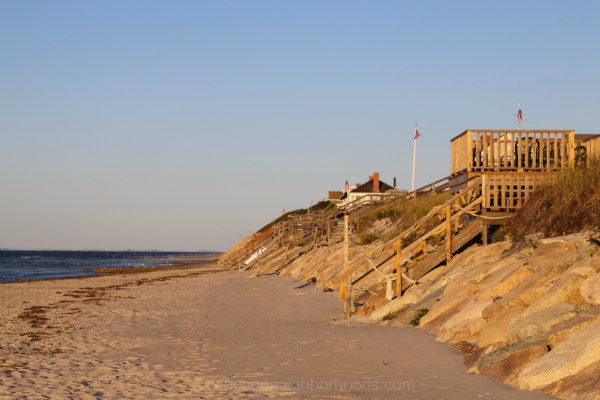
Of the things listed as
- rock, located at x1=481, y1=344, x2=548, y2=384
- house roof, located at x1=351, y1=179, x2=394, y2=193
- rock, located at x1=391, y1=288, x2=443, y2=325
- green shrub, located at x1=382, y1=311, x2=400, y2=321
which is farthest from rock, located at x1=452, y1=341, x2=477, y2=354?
house roof, located at x1=351, y1=179, x2=394, y2=193

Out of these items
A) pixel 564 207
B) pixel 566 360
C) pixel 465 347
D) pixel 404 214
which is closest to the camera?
pixel 566 360

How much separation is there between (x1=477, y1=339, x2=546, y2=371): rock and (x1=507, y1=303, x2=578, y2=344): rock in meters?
0.18

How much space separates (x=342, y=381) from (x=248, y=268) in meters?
Result: 36.3

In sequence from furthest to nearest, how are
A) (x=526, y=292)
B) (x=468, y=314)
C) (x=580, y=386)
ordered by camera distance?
(x=468, y=314)
(x=526, y=292)
(x=580, y=386)

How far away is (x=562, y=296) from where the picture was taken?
32.0 feet

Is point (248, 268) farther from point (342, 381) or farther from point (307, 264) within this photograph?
point (342, 381)

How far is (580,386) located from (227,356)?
6.33m

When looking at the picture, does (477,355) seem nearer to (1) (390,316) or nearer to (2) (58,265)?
(1) (390,316)

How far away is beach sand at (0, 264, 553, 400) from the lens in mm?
8398

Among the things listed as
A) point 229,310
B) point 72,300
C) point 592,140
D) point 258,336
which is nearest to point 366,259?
point 258,336

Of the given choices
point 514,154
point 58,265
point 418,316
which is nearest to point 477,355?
point 418,316

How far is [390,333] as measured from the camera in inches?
492

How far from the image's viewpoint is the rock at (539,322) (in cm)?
896

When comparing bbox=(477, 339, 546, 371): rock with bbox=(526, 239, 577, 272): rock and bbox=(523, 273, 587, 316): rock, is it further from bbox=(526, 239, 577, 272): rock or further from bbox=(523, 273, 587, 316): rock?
bbox=(526, 239, 577, 272): rock
